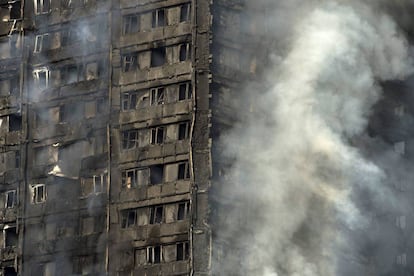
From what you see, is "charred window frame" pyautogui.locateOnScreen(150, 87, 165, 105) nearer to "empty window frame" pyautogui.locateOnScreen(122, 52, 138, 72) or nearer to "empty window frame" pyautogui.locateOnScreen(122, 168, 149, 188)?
"empty window frame" pyautogui.locateOnScreen(122, 52, 138, 72)

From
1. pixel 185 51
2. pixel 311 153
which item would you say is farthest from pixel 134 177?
pixel 311 153

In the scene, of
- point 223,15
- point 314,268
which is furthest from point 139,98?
point 314,268

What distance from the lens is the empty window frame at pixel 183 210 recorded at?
377ft

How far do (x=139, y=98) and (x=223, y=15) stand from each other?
7.70 metres

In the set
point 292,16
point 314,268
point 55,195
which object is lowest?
point 314,268

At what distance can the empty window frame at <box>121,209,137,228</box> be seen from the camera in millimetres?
117438

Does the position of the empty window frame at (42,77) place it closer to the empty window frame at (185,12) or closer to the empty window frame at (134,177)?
the empty window frame at (134,177)

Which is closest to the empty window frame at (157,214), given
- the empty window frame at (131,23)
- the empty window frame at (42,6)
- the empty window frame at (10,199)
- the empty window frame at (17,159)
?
the empty window frame at (10,199)

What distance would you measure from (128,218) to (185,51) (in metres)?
11.4

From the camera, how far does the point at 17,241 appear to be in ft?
402

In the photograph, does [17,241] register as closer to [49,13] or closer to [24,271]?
[24,271]

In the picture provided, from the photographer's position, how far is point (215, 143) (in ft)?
379

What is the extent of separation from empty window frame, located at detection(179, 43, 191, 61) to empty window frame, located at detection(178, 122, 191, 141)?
436cm

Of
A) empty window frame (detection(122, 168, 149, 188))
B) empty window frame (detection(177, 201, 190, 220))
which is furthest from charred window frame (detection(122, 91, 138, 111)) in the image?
empty window frame (detection(177, 201, 190, 220))
